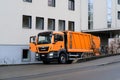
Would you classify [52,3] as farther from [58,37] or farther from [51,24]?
[58,37]

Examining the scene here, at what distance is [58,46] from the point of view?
1362 inches

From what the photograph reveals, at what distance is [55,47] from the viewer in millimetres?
34219

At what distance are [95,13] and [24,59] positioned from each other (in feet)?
55.1

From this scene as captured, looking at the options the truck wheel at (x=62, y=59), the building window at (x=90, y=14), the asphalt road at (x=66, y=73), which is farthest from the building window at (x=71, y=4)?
the asphalt road at (x=66, y=73)

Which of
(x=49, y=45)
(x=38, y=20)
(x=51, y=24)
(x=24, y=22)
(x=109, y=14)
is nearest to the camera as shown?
(x=49, y=45)

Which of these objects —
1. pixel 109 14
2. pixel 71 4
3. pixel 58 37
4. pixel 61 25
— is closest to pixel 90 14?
pixel 109 14

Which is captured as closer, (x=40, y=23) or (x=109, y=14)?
(x=40, y=23)

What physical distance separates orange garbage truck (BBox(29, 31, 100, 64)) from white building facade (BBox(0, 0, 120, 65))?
11.8 feet

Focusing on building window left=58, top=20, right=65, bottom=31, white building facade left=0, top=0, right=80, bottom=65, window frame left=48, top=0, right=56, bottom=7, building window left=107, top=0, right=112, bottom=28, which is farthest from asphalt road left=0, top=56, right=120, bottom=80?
building window left=107, top=0, right=112, bottom=28

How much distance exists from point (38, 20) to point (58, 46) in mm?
8987

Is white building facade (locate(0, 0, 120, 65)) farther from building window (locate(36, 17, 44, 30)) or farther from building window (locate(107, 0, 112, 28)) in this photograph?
building window (locate(107, 0, 112, 28))

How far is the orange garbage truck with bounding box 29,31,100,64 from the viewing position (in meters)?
34.1

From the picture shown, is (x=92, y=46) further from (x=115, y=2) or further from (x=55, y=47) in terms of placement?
(x=115, y=2)

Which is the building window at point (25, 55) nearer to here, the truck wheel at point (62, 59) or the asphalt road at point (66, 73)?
the truck wheel at point (62, 59)
